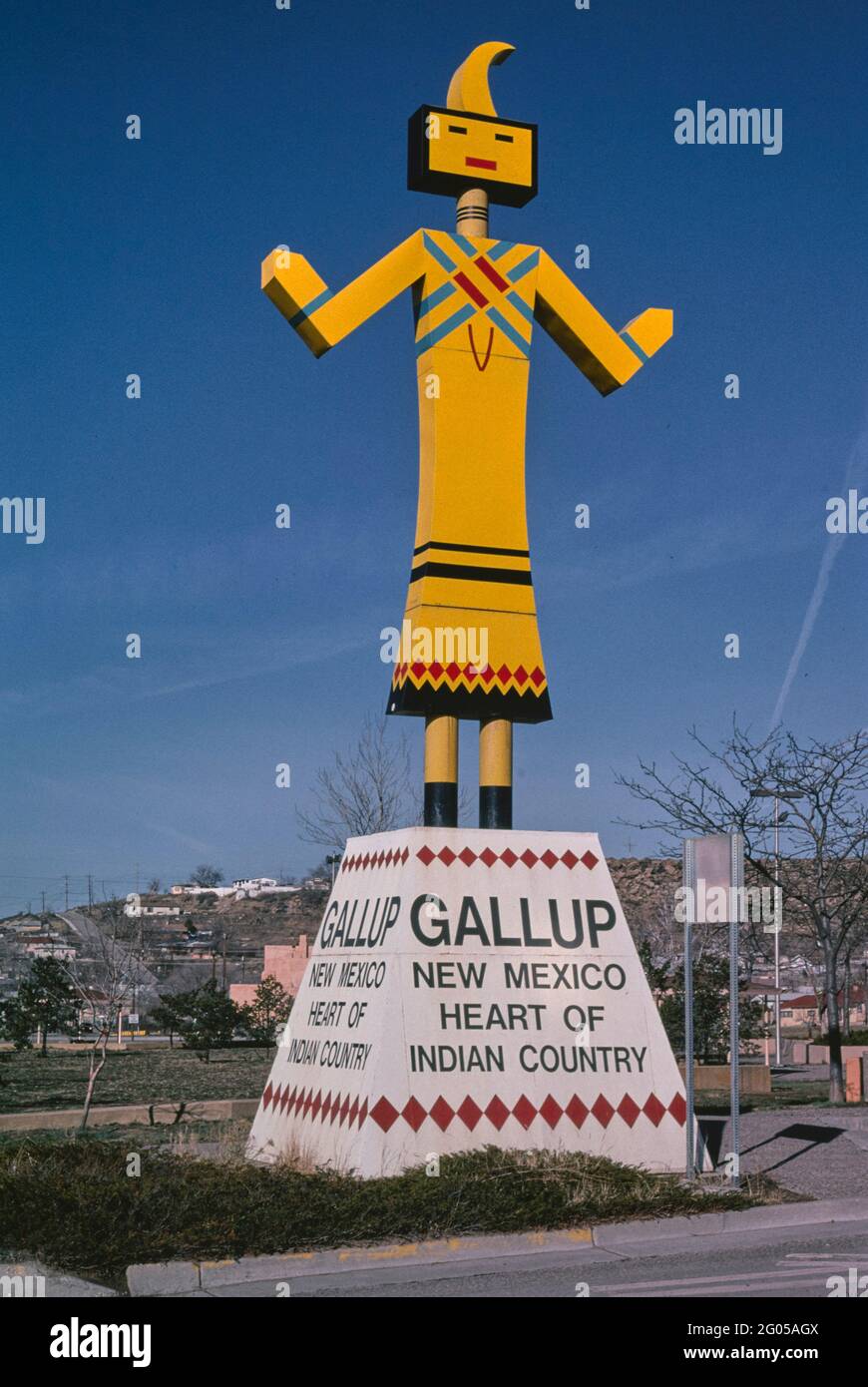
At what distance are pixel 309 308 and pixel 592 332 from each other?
2.74 m

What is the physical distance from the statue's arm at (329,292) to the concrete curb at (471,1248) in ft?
23.5

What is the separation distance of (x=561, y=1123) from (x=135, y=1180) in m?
3.38

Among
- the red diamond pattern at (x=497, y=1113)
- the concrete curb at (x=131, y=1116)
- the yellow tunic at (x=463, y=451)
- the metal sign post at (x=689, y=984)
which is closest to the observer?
the red diamond pattern at (x=497, y=1113)

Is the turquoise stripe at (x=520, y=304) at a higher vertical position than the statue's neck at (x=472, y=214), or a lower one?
lower

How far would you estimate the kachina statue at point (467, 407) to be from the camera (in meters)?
12.6

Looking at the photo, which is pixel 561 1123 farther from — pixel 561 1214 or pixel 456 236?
pixel 456 236

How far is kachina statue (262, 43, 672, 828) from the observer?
41.4 ft

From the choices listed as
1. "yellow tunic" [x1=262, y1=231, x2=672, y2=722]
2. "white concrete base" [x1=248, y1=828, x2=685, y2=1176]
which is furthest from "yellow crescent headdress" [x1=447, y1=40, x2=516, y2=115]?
"white concrete base" [x1=248, y1=828, x2=685, y2=1176]

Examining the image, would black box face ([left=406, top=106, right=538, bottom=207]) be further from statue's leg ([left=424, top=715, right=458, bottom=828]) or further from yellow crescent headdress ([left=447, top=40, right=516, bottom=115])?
statue's leg ([left=424, top=715, right=458, bottom=828])

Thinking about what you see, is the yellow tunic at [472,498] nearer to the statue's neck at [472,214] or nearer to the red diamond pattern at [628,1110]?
the statue's neck at [472,214]

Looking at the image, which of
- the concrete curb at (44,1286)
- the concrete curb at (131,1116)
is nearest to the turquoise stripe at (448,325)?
the concrete curb at (44,1286)

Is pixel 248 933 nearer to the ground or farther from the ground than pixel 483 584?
nearer to the ground

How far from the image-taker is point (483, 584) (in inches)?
504
